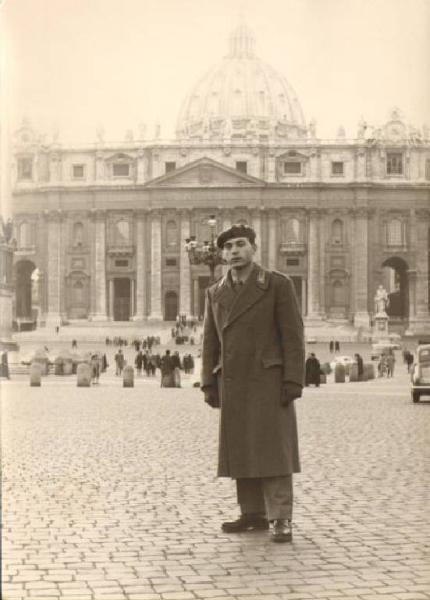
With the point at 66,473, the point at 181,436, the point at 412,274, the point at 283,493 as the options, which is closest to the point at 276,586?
the point at 283,493

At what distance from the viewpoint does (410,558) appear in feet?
20.2

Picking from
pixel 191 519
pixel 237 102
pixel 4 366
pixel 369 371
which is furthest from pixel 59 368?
pixel 237 102

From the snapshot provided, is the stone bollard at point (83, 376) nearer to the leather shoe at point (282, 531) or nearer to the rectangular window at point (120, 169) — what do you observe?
the leather shoe at point (282, 531)

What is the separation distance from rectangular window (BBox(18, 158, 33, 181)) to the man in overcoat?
211 ft

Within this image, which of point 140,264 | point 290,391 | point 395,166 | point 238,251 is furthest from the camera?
point 140,264

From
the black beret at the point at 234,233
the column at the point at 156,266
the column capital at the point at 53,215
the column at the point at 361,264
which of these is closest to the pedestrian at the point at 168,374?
the black beret at the point at 234,233

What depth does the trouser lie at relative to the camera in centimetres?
689

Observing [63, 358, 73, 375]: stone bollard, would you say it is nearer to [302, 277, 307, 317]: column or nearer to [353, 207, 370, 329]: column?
[302, 277, 307, 317]: column

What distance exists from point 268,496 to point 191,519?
64 centimetres

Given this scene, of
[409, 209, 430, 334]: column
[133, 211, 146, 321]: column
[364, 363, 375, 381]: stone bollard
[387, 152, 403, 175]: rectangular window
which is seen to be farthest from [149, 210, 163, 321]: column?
[364, 363, 375, 381]: stone bollard

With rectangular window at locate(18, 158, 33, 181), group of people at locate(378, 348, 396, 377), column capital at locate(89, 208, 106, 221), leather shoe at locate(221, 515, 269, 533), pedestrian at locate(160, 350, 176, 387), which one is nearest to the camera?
leather shoe at locate(221, 515, 269, 533)

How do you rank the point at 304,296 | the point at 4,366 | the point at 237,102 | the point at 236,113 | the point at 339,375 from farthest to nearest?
the point at 236,113 < the point at 237,102 < the point at 304,296 < the point at 339,375 < the point at 4,366

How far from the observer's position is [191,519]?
24.4 ft

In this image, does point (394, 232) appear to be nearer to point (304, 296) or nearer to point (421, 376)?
point (304, 296)
